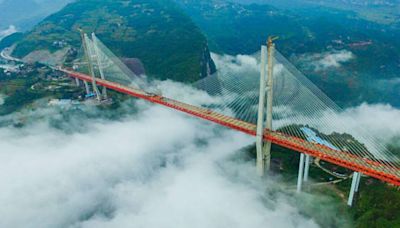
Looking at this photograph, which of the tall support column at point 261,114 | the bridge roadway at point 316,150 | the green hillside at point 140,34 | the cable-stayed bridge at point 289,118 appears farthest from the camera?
the green hillside at point 140,34

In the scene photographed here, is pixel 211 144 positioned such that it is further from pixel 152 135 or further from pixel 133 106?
pixel 133 106

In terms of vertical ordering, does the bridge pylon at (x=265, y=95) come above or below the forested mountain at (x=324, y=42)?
above

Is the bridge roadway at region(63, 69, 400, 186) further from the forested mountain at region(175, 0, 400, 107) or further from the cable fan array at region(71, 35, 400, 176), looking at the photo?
the forested mountain at region(175, 0, 400, 107)

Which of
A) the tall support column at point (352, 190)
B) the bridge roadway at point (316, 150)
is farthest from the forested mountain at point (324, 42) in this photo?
the bridge roadway at point (316, 150)

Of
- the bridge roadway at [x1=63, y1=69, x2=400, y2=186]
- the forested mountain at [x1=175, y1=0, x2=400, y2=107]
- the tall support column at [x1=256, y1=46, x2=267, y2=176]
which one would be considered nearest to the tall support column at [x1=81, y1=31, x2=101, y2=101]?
the bridge roadway at [x1=63, y1=69, x2=400, y2=186]

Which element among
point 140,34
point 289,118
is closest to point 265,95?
point 289,118

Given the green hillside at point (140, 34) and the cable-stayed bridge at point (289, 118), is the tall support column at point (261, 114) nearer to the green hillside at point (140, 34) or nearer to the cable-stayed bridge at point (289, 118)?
the cable-stayed bridge at point (289, 118)

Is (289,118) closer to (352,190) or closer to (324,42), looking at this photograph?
(352,190)

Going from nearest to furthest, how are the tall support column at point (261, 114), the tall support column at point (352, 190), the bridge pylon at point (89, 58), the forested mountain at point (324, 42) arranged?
the tall support column at point (261, 114), the tall support column at point (352, 190), the bridge pylon at point (89, 58), the forested mountain at point (324, 42)

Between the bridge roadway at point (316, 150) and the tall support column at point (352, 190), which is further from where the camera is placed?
the tall support column at point (352, 190)
